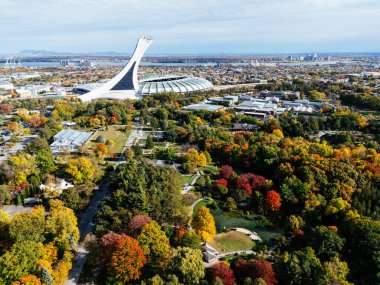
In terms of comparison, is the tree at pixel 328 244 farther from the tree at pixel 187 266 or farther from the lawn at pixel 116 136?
the lawn at pixel 116 136

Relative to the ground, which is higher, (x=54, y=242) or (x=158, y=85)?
(x=158, y=85)

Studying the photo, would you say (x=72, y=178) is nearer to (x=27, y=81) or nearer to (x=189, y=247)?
(x=189, y=247)

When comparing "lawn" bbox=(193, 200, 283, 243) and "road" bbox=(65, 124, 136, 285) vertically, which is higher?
"road" bbox=(65, 124, 136, 285)

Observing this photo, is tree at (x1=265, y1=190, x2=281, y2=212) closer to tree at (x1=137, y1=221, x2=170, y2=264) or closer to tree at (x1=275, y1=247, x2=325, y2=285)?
tree at (x1=275, y1=247, x2=325, y2=285)

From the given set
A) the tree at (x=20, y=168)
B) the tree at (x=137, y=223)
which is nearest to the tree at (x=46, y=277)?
the tree at (x=137, y=223)

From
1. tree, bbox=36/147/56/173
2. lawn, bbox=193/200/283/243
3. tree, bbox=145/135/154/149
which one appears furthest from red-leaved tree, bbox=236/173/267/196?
tree, bbox=36/147/56/173

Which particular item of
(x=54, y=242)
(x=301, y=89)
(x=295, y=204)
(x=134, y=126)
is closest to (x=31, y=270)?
(x=54, y=242)
